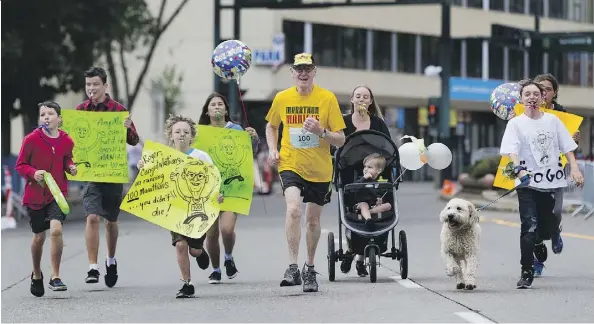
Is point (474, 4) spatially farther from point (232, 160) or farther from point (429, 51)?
point (232, 160)

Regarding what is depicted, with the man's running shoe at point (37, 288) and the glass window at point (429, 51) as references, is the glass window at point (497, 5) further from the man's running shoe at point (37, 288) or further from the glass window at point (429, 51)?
the man's running shoe at point (37, 288)

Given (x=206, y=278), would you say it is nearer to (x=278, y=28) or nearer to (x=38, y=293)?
(x=38, y=293)

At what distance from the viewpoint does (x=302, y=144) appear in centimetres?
1144

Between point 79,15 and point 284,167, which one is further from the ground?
point 79,15

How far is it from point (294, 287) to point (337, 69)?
162ft

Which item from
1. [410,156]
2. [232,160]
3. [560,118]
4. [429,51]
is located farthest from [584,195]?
[429,51]

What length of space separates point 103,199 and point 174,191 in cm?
128

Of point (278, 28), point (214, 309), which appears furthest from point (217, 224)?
point (278, 28)

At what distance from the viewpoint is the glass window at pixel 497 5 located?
68806 mm

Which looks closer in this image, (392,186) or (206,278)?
(392,186)

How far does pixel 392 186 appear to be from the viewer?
11.9 m

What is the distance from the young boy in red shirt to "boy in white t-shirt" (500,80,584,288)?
11.7 ft

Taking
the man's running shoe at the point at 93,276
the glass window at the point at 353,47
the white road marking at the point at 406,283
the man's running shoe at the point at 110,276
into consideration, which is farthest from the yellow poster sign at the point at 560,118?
the glass window at the point at 353,47

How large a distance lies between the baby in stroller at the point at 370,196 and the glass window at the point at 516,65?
197ft
